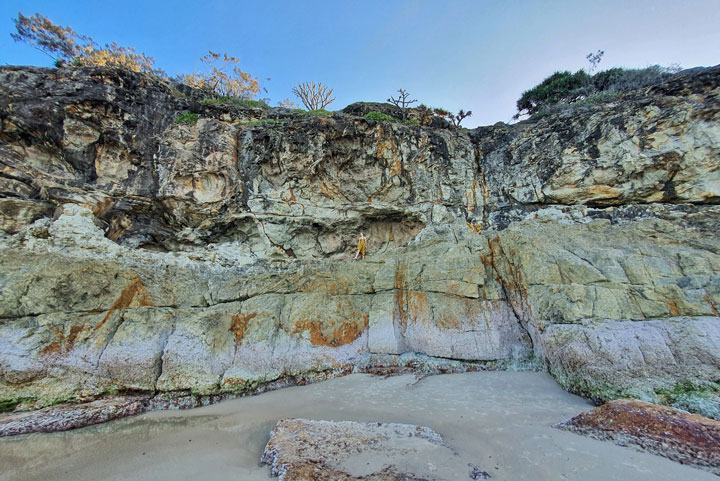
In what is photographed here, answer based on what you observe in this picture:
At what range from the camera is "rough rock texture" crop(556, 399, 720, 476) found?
3.46 m

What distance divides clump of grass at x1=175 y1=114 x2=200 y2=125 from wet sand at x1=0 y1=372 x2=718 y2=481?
28.3 feet

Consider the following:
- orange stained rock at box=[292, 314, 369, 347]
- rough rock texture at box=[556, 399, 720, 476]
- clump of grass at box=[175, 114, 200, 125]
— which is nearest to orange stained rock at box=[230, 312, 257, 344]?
orange stained rock at box=[292, 314, 369, 347]

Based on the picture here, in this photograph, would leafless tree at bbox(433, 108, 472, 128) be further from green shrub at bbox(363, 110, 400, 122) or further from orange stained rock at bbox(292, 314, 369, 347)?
orange stained rock at bbox(292, 314, 369, 347)

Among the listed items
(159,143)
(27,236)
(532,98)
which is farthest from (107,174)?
(532,98)

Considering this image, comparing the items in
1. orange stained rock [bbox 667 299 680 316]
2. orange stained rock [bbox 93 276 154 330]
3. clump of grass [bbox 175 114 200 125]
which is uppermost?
clump of grass [bbox 175 114 200 125]

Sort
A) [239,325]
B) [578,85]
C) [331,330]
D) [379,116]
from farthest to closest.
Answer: [578,85] → [379,116] → [331,330] → [239,325]

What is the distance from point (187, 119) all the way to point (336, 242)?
21.6 ft

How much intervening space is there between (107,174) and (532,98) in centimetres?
2494

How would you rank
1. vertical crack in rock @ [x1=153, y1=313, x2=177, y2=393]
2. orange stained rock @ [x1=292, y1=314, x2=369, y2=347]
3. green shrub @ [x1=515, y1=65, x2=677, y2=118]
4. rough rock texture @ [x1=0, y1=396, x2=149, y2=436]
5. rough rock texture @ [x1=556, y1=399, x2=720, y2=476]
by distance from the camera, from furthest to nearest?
1. green shrub @ [x1=515, y1=65, x2=677, y2=118]
2. orange stained rock @ [x1=292, y1=314, x2=369, y2=347]
3. vertical crack in rock @ [x1=153, y1=313, x2=177, y2=393]
4. rough rock texture @ [x1=0, y1=396, x2=149, y2=436]
5. rough rock texture @ [x1=556, y1=399, x2=720, y2=476]

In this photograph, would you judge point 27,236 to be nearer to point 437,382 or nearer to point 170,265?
point 170,265

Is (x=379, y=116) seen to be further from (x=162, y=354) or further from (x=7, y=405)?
(x=7, y=405)

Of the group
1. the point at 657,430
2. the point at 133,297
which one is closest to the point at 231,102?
the point at 133,297

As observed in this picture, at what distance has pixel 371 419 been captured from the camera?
17.6 feet

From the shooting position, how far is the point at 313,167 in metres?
10.2
